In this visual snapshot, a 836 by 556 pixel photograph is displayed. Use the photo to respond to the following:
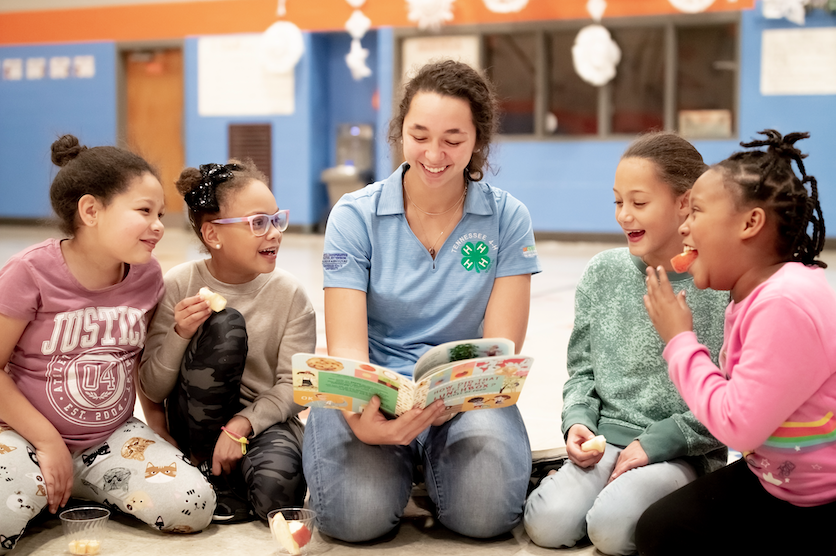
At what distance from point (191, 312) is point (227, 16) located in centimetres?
950

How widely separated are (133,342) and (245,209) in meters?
0.46

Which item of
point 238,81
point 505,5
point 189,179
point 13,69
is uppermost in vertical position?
point 505,5

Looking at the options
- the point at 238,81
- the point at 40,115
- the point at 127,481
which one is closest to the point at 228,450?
the point at 127,481

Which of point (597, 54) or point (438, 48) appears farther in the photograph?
point (438, 48)

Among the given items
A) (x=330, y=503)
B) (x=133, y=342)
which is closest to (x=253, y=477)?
(x=330, y=503)

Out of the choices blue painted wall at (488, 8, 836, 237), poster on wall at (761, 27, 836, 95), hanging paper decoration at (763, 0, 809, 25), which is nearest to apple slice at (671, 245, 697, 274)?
blue painted wall at (488, 8, 836, 237)

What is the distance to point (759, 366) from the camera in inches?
61.1

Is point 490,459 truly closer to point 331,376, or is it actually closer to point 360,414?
A: point 360,414

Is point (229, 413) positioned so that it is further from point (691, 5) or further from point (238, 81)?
point (238, 81)

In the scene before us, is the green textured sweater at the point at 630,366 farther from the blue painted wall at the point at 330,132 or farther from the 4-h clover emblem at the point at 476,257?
the blue painted wall at the point at 330,132

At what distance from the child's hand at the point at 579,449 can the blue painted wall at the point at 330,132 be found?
6.98m

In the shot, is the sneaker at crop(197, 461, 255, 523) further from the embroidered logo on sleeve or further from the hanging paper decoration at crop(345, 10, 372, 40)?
the hanging paper decoration at crop(345, 10, 372, 40)

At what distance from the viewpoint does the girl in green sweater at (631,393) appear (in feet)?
6.56

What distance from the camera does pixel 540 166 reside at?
32.0 ft
